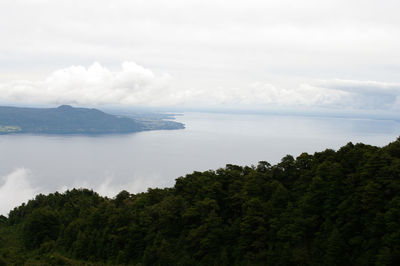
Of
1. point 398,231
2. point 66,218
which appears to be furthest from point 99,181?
point 398,231

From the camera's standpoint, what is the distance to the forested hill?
17.0 m

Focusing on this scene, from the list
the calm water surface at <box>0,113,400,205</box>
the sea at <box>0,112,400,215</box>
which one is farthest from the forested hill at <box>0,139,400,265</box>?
the calm water surface at <box>0,113,400,205</box>

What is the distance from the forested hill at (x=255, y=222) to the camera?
16984 mm

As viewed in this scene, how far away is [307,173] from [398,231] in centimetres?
759

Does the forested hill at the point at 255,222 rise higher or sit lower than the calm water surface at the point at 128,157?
higher

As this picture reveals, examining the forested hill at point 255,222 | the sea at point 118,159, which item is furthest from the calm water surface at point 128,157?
the forested hill at point 255,222

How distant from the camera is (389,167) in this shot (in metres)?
18.2

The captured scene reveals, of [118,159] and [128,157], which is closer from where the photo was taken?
[118,159]

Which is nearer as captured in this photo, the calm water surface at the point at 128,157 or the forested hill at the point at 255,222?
the forested hill at the point at 255,222

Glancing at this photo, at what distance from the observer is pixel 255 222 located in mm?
20219

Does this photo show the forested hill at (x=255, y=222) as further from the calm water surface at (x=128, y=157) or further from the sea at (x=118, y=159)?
the calm water surface at (x=128, y=157)

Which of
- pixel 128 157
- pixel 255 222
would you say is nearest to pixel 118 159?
pixel 128 157

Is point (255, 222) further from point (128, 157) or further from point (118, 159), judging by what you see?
point (128, 157)

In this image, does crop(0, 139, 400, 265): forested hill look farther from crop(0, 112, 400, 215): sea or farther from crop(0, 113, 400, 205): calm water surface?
crop(0, 113, 400, 205): calm water surface
